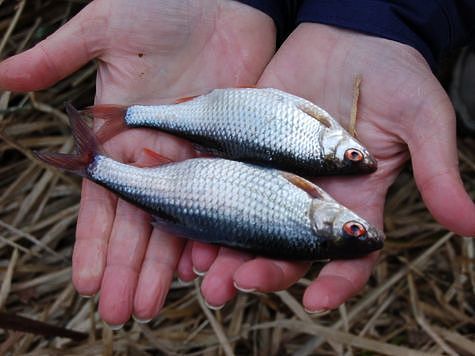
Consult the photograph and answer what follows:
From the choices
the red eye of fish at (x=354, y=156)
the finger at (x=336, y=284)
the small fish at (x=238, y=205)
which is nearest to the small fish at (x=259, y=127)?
the red eye of fish at (x=354, y=156)

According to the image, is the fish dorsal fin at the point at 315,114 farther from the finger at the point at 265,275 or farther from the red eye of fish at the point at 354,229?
the finger at the point at 265,275

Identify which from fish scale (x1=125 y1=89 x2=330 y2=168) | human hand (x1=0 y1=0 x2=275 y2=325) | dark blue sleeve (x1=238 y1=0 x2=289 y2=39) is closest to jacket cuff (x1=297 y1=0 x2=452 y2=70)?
dark blue sleeve (x1=238 y1=0 x2=289 y2=39)

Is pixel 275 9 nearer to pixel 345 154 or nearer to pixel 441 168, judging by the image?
pixel 345 154

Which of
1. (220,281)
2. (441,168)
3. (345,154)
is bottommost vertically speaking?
(220,281)

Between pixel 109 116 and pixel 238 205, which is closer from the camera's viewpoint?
pixel 238 205

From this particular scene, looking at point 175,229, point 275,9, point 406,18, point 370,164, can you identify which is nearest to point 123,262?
point 175,229

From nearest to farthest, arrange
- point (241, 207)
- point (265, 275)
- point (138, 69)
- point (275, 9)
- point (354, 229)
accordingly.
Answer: point (265, 275) < point (354, 229) < point (241, 207) < point (138, 69) < point (275, 9)

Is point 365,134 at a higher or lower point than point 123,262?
higher

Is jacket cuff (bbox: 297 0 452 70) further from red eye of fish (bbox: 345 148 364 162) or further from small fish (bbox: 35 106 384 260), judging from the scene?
small fish (bbox: 35 106 384 260)
